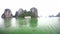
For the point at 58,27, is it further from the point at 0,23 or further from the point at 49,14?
the point at 0,23

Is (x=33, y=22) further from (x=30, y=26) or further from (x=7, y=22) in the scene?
(x=7, y=22)

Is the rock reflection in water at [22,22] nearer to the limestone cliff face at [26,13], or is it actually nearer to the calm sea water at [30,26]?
the calm sea water at [30,26]

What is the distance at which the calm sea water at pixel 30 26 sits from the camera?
9.35 feet

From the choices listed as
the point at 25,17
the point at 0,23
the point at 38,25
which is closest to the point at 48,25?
the point at 38,25

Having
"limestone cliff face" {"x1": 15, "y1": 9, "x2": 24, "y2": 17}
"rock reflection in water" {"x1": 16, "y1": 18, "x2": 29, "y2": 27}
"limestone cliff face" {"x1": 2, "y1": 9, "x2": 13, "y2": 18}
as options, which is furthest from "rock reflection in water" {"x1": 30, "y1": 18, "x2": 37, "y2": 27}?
"limestone cliff face" {"x1": 2, "y1": 9, "x2": 13, "y2": 18}

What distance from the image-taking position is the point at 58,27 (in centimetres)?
297

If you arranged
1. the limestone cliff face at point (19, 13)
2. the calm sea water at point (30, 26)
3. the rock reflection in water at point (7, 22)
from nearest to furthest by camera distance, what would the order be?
the calm sea water at point (30, 26) → the rock reflection in water at point (7, 22) → the limestone cliff face at point (19, 13)

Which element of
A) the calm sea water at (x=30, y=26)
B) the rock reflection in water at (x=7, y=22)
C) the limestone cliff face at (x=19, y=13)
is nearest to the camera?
the calm sea water at (x=30, y=26)

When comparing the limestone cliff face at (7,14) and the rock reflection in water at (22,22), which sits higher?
the limestone cliff face at (7,14)

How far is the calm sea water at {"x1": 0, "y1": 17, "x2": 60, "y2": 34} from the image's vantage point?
2.85m

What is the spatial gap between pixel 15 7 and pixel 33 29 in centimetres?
78

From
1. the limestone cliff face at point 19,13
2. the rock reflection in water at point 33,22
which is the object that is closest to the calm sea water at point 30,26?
the rock reflection in water at point 33,22

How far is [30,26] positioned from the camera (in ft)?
9.68

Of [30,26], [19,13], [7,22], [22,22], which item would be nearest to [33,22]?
[30,26]
